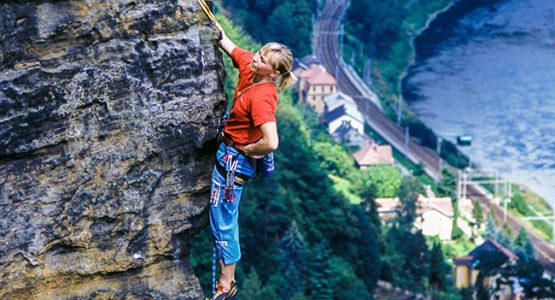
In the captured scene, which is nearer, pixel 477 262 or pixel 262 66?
pixel 262 66

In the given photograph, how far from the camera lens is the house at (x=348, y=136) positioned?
46.3 metres

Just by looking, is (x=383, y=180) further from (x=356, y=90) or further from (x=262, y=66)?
(x=262, y=66)

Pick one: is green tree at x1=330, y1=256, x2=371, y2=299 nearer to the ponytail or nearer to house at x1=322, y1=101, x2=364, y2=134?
house at x1=322, y1=101, x2=364, y2=134

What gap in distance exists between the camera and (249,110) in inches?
219

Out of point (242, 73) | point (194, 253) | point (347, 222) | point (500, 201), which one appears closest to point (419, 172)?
point (500, 201)

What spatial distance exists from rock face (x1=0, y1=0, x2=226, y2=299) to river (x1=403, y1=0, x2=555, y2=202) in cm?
3321

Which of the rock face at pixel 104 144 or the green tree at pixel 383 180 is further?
the green tree at pixel 383 180

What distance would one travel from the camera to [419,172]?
145ft

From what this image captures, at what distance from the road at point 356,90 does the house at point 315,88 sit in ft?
5.63

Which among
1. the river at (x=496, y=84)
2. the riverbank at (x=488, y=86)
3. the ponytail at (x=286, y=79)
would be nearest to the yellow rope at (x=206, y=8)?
the ponytail at (x=286, y=79)

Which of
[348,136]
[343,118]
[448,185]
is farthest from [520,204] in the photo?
[343,118]

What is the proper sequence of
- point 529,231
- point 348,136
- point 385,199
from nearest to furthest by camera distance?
1. point 529,231
2. point 385,199
3. point 348,136

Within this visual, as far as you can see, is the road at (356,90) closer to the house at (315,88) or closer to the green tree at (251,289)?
the house at (315,88)

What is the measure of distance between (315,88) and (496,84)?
8.02 m
